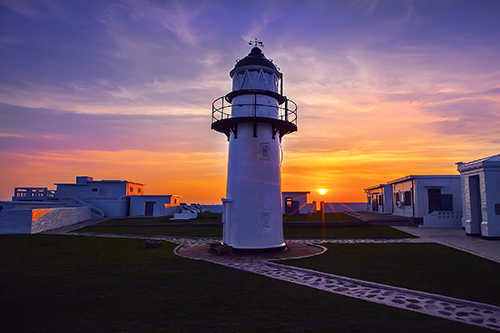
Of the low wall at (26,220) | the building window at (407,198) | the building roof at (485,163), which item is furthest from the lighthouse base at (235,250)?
the building window at (407,198)

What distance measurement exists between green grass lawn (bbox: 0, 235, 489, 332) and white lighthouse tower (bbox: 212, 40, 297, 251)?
9.97 ft

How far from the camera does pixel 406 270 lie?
10125 millimetres

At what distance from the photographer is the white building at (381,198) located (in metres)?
37.4

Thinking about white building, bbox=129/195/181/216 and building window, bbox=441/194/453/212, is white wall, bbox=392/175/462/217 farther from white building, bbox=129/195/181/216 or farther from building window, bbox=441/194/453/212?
white building, bbox=129/195/181/216

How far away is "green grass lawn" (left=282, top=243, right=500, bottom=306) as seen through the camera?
7.99 meters

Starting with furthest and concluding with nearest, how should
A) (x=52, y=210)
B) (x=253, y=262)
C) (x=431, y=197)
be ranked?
1. (x=431, y=197)
2. (x=52, y=210)
3. (x=253, y=262)

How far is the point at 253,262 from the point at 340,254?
3.95 meters

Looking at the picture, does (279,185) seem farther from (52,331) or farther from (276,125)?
(52,331)

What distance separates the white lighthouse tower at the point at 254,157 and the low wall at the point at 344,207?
3649 centimetres

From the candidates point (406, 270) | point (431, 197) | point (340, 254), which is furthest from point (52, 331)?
point (431, 197)

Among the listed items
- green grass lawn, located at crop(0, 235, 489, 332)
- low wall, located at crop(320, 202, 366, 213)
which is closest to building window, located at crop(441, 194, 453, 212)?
low wall, located at crop(320, 202, 366, 213)

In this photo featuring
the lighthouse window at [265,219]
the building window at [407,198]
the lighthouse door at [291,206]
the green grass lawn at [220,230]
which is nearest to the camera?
the lighthouse window at [265,219]

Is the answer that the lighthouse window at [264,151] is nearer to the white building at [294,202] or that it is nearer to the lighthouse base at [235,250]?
the lighthouse base at [235,250]

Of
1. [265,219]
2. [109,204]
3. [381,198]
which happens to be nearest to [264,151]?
[265,219]
